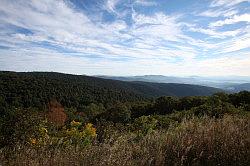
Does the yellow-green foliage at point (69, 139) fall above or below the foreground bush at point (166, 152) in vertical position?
below

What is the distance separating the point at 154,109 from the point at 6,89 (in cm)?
5946

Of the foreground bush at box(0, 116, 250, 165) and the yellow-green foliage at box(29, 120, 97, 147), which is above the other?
the foreground bush at box(0, 116, 250, 165)

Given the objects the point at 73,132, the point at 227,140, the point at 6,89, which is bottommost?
the point at 6,89

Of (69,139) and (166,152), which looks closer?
(166,152)

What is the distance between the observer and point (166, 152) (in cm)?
399

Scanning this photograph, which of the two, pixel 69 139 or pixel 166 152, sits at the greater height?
pixel 166 152

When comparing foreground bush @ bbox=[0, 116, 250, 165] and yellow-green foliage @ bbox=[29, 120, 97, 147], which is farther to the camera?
yellow-green foliage @ bbox=[29, 120, 97, 147]

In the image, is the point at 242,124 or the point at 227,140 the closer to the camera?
the point at 227,140

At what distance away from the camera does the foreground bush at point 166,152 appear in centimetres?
341

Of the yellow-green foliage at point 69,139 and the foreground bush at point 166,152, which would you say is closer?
the foreground bush at point 166,152

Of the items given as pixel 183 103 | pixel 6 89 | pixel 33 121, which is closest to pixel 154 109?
pixel 183 103

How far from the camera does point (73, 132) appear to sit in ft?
20.6

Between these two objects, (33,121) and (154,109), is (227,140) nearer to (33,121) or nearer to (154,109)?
(33,121)

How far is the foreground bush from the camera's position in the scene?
3.41 meters
